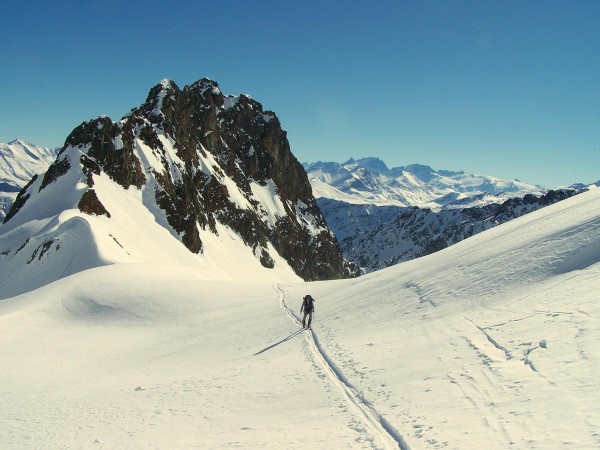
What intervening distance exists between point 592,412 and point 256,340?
16053 mm

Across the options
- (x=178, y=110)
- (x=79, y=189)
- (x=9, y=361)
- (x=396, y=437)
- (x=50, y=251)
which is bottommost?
(x=396, y=437)

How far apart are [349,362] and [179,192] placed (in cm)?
8421

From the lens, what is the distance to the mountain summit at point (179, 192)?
2325 inches

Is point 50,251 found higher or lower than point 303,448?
higher

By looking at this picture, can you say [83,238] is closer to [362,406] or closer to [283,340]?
[283,340]

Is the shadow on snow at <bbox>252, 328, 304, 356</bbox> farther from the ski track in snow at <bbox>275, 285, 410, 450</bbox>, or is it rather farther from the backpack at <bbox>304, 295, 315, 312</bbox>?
the ski track in snow at <bbox>275, 285, 410, 450</bbox>

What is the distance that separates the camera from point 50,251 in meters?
49.4

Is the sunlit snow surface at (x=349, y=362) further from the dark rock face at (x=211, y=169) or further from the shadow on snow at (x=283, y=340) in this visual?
the dark rock face at (x=211, y=169)

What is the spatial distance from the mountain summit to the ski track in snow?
35.0 meters

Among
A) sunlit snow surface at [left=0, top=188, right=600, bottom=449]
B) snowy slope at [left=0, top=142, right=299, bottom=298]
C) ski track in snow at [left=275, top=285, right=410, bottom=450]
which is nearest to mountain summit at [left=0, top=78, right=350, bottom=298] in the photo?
snowy slope at [left=0, top=142, right=299, bottom=298]

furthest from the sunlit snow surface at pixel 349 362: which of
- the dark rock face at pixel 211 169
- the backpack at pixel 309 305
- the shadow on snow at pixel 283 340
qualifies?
the dark rock face at pixel 211 169

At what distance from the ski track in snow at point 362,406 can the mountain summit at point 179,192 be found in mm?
34977

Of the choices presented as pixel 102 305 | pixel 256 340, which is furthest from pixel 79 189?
pixel 256 340

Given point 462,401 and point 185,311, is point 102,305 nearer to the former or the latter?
point 185,311
